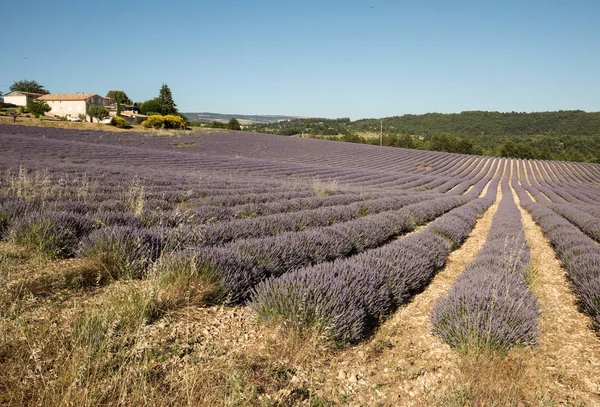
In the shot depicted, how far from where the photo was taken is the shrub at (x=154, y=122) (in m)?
49.1

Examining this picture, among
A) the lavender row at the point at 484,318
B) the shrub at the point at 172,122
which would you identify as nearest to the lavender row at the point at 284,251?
the lavender row at the point at 484,318

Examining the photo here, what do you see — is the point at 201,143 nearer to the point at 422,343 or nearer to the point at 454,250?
the point at 454,250

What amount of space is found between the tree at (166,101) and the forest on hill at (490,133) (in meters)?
21.9

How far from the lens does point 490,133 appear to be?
96.2 meters

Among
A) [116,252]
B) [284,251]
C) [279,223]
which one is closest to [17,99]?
[279,223]

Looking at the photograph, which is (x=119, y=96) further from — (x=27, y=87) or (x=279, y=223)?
(x=279, y=223)

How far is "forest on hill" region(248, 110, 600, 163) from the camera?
70.1 meters

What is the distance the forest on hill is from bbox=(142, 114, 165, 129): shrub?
32570 millimetres

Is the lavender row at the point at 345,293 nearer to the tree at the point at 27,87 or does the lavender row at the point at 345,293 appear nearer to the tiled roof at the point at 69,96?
the tiled roof at the point at 69,96

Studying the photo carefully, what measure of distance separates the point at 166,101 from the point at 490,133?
8724 cm

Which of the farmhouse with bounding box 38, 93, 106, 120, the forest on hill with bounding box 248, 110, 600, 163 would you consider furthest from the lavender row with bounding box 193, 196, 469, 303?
the farmhouse with bounding box 38, 93, 106, 120

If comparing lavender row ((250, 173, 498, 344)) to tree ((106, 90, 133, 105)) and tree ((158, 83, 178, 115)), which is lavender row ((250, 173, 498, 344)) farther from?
tree ((106, 90, 133, 105))

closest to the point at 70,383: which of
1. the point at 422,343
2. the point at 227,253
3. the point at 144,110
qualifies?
the point at 227,253

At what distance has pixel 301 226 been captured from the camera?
6.67 m
